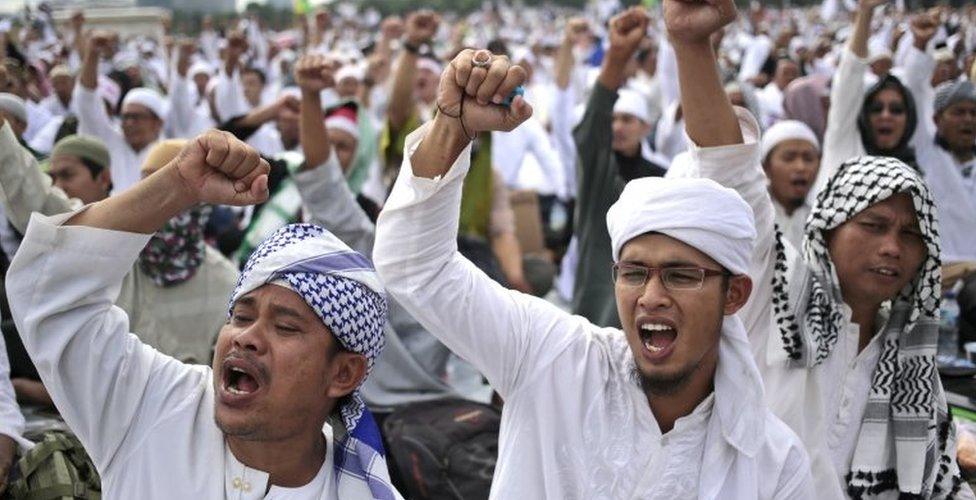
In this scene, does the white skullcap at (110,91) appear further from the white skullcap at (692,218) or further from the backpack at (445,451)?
the white skullcap at (692,218)

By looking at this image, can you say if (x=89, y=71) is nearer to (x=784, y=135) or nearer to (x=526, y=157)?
(x=526, y=157)

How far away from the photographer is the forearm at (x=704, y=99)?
2535mm

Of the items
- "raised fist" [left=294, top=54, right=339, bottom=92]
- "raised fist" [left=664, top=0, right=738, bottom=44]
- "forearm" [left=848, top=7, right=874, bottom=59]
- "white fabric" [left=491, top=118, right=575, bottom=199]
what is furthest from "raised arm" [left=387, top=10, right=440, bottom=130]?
"white fabric" [left=491, top=118, right=575, bottom=199]

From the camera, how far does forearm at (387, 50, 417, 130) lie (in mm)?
5344

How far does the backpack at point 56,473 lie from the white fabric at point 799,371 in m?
1.59

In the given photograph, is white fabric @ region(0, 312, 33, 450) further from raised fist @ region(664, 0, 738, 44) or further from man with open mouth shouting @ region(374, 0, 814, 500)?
raised fist @ region(664, 0, 738, 44)

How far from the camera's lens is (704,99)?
258 centimetres

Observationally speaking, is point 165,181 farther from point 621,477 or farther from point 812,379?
point 812,379

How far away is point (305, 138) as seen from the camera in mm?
4129

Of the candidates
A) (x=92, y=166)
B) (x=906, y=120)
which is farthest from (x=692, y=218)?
(x=906, y=120)

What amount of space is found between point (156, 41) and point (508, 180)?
15206 mm

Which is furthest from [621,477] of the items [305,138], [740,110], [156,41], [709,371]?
[156,41]

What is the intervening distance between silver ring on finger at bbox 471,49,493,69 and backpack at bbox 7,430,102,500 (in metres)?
1.40

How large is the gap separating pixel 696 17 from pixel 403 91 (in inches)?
120
